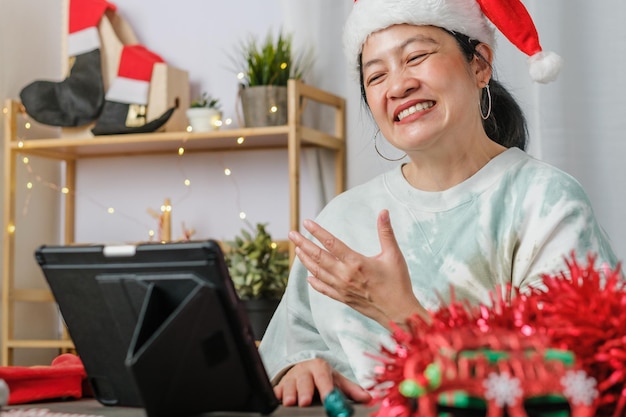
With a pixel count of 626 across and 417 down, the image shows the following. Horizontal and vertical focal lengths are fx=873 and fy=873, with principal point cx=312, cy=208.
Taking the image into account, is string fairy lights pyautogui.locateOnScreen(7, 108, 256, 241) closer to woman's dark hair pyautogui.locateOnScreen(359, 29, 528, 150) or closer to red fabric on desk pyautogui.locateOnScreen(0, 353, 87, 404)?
woman's dark hair pyautogui.locateOnScreen(359, 29, 528, 150)

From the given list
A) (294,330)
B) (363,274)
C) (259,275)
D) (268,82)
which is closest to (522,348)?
(363,274)

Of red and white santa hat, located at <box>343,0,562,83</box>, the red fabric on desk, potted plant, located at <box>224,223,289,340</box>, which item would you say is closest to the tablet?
the red fabric on desk

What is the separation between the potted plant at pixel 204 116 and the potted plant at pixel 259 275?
37cm

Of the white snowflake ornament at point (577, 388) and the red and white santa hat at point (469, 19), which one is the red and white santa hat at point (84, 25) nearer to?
the red and white santa hat at point (469, 19)

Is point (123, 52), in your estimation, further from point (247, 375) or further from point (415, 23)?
point (247, 375)

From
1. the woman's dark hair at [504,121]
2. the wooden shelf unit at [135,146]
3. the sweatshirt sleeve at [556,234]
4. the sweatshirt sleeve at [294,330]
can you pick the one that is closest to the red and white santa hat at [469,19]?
the woman's dark hair at [504,121]

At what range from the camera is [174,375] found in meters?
0.82

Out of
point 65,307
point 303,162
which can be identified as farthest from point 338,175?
point 65,307

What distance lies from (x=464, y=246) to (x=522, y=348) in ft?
2.72

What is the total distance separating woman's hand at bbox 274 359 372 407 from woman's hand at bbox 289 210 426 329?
0.10m

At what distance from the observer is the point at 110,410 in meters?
0.95

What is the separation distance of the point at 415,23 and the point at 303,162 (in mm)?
1280

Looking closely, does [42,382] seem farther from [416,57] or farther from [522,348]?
[416,57]

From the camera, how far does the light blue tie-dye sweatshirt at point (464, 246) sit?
1.35 metres
